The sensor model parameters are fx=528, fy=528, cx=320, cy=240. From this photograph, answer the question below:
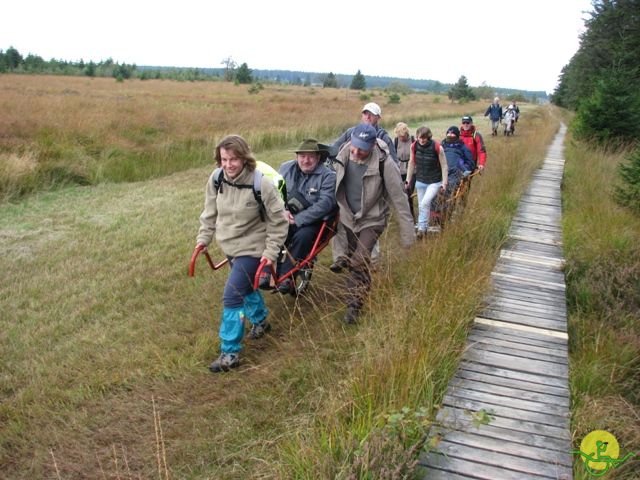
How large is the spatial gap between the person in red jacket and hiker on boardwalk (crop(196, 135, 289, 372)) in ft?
16.8

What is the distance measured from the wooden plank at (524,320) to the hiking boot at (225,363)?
2.07 m

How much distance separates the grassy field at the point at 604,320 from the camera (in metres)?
3.15

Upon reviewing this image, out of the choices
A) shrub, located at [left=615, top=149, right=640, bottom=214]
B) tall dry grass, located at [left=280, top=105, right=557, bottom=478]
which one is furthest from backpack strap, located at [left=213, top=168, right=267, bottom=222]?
shrub, located at [left=615, top=149, right=640, bottom=214]

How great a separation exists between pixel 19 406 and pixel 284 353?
2061 millimetres

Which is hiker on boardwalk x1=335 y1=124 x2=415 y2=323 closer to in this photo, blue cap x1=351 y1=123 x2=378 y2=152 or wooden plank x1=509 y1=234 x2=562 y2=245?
blue cap x1=351 y1=123 x2=378 y2=152

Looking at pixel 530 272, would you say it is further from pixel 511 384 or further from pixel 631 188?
pixel 631 188

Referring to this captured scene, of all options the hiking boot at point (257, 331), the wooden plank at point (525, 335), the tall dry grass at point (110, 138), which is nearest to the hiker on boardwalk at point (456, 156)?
the wooden plank at point (525, 335)

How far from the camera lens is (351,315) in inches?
186

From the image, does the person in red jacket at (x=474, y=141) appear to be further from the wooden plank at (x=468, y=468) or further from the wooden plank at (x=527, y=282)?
the wooden plank at (x=468, y=468)

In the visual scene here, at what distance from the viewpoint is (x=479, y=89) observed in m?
102

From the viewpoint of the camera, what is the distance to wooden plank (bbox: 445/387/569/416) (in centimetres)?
313

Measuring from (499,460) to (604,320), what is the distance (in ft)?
8.37

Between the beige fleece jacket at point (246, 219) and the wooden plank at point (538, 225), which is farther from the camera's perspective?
the wooden plank at point (538, 225)

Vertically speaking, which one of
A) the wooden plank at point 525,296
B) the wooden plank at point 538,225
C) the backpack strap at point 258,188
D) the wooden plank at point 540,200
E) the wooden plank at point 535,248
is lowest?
the wooden plank at point 525,296
